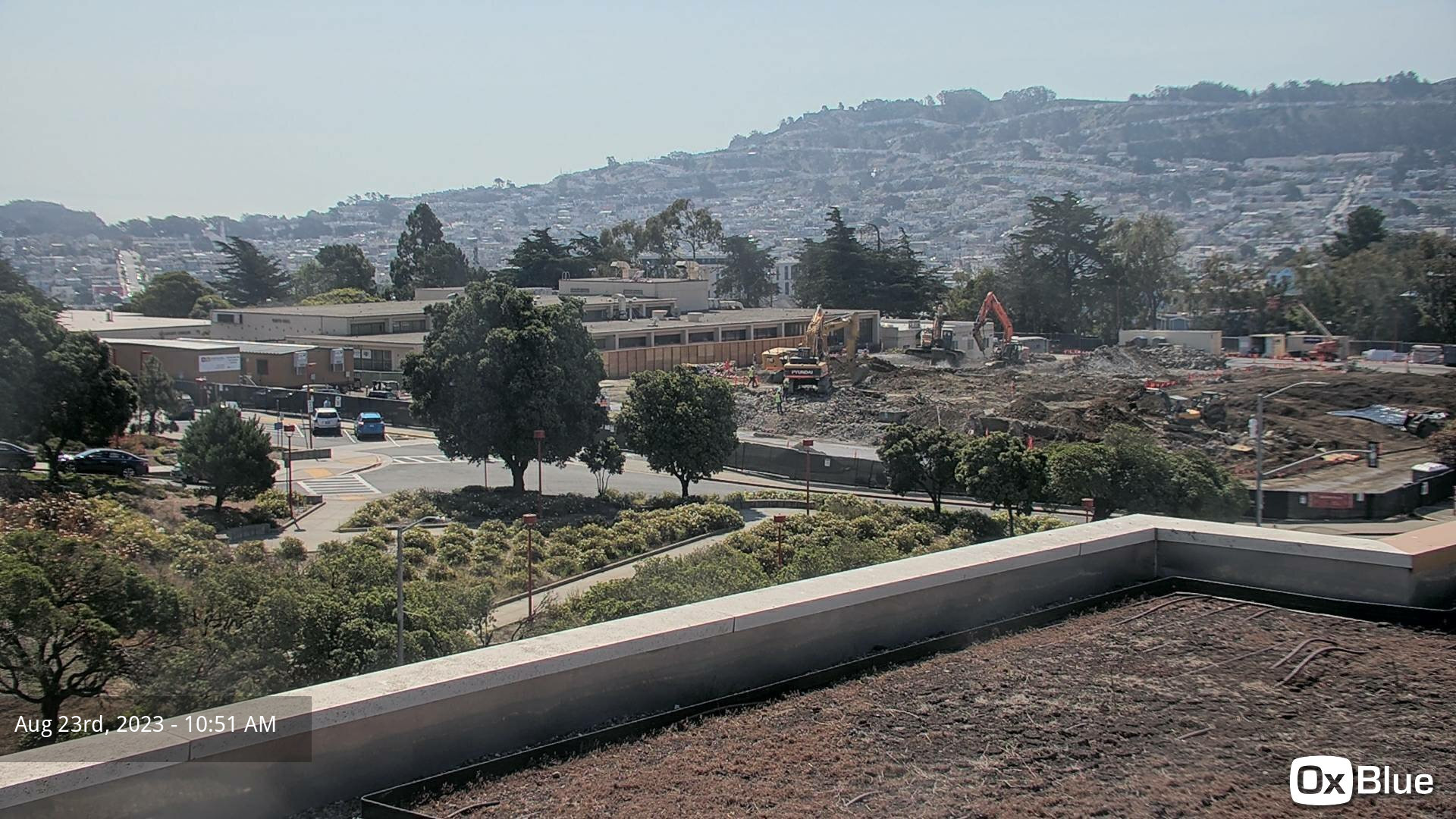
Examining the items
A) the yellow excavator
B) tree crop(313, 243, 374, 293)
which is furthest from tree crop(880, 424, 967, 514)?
tree crop(313, 243, 374, 293)

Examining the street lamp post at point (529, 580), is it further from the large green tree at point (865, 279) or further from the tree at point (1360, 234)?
the tree at point (1360, 234)

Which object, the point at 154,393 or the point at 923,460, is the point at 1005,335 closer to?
the point at 923,460

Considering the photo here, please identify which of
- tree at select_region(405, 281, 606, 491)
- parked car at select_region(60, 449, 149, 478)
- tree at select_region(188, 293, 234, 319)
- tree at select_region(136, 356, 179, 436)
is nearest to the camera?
parked car at select_region(60, 449, 149, 478)

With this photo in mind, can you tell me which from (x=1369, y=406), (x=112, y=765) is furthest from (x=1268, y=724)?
(x=1369, y=406)

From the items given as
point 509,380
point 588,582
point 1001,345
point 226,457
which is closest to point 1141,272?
point 1001,345

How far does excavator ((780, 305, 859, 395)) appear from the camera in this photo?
1944 inches

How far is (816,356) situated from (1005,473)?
92.0 feet

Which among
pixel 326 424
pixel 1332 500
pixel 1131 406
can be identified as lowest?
pixel 1332 500

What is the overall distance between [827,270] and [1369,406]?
43.1 metres

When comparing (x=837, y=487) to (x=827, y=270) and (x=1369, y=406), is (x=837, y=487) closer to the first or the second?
(x=1369, y=406)

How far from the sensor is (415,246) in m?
98.8

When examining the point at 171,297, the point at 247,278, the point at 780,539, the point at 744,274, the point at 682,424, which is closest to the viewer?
the point at 780,539

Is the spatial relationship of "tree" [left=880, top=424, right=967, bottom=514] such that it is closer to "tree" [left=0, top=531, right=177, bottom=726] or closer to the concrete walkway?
the concrete walkway

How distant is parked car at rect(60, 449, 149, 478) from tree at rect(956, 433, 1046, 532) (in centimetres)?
2027
